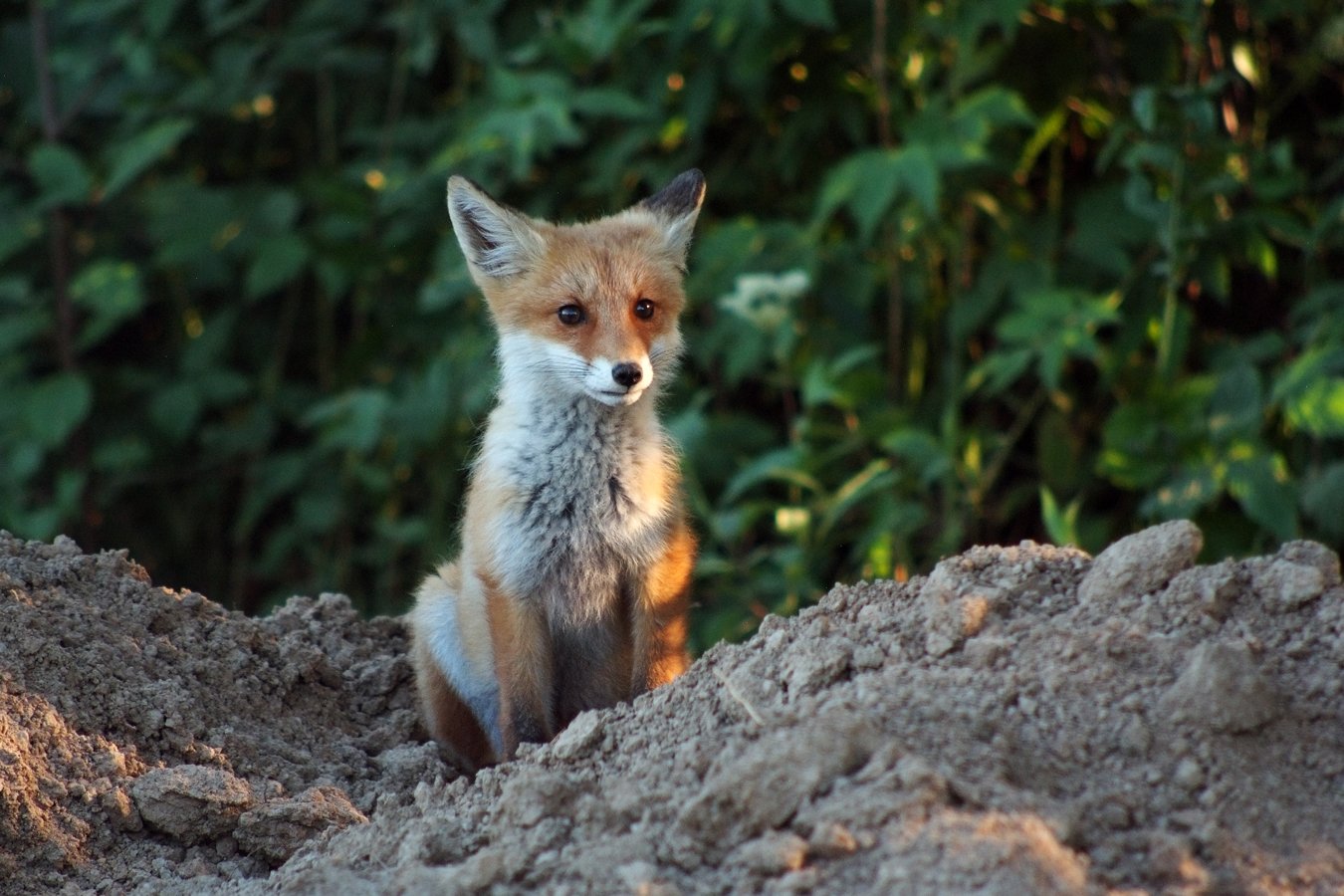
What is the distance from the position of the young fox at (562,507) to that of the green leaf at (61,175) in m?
3.95

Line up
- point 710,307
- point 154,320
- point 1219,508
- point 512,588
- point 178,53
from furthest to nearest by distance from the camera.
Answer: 1. point 154,320
2. point 178,53
3. point 710,307
4. point 1219,508
5. point 512,588

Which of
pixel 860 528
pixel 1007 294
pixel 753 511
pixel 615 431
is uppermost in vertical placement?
pixel 615 431

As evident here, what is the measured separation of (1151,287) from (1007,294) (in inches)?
25.9

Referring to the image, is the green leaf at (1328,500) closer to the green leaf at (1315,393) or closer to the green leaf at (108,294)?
the green leaf at (1315,393)

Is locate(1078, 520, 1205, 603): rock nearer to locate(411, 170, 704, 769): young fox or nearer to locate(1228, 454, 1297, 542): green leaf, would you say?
locate(411, 170, 704, 769): young fox

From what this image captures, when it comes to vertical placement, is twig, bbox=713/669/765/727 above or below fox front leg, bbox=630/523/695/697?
above

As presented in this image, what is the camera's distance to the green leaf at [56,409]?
309 inches

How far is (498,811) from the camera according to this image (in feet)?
10.4

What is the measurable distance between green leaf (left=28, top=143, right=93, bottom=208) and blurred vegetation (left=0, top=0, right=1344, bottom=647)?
28mm

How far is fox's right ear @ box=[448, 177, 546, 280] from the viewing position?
485 cm

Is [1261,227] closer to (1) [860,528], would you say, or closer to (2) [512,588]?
(1) [860,528]

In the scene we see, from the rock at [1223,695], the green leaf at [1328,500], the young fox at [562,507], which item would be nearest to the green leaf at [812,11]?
the young fox at [562,507]

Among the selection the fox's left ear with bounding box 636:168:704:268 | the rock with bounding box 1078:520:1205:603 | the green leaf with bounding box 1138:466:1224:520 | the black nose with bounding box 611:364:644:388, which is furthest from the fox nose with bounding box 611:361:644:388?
the green leaf with bounding box 1138:466:1224:520

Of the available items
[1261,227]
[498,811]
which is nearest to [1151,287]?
[1261,227]
